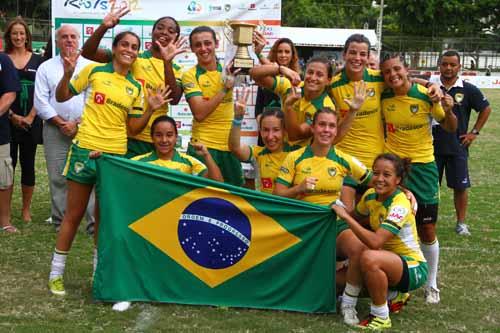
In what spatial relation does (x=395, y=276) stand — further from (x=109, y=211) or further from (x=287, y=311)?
(x=109, y=211)

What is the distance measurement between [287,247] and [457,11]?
48.9 m

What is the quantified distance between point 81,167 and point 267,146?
4.69 ft

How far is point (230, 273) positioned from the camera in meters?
4.92

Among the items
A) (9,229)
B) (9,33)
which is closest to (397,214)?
(9,229)

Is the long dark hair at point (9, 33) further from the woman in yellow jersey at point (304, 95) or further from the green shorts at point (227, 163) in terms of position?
the woman in yellow jersey at point (304, 95)

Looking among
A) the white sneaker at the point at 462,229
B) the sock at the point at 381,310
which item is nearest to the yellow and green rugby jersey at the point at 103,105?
the sock at the point at 381,310

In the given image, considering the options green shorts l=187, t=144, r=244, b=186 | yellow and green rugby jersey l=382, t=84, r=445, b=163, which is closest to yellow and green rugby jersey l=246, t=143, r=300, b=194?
green shorts l=187, t=144, r=244, b=186

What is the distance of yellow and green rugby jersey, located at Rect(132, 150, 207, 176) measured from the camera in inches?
203

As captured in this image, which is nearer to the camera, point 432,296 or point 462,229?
point 432,296

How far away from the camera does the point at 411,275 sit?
472 cm

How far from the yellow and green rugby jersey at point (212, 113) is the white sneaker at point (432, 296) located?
1951 mm

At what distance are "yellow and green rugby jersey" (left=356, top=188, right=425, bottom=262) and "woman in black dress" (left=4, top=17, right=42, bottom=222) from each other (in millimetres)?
4137

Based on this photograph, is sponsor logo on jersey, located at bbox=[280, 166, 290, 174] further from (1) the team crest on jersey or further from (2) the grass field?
(1) the team crest on jersey

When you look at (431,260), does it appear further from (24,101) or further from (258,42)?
(24,101)
